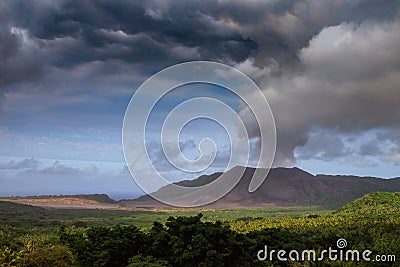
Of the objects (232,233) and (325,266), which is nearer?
(232,233)

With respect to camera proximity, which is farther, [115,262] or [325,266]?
[325,266]

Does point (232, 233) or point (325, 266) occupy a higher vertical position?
point (232, 233)

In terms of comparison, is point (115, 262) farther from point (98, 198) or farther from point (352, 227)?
point (98, 198)

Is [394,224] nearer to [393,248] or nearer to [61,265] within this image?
[393,248]

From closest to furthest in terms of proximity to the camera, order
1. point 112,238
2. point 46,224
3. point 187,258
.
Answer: point 187,258 < point 112,238 < point 46,224

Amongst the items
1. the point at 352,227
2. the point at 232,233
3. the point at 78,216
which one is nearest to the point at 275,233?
the point at 232,233

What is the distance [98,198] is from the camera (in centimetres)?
18375

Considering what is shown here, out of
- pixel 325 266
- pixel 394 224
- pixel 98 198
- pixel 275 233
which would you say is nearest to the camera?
pixel 325 266

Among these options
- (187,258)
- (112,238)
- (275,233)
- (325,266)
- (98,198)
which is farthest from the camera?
(98,198)

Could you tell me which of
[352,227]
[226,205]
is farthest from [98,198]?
[352,227]

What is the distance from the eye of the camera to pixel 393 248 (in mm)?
41969

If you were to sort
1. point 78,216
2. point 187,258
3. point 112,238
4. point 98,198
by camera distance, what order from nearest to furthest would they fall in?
point 187,258, point 112,238, point 78,216, point 98,198

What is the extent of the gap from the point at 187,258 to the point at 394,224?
3753 cm

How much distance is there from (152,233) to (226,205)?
167644 mm
